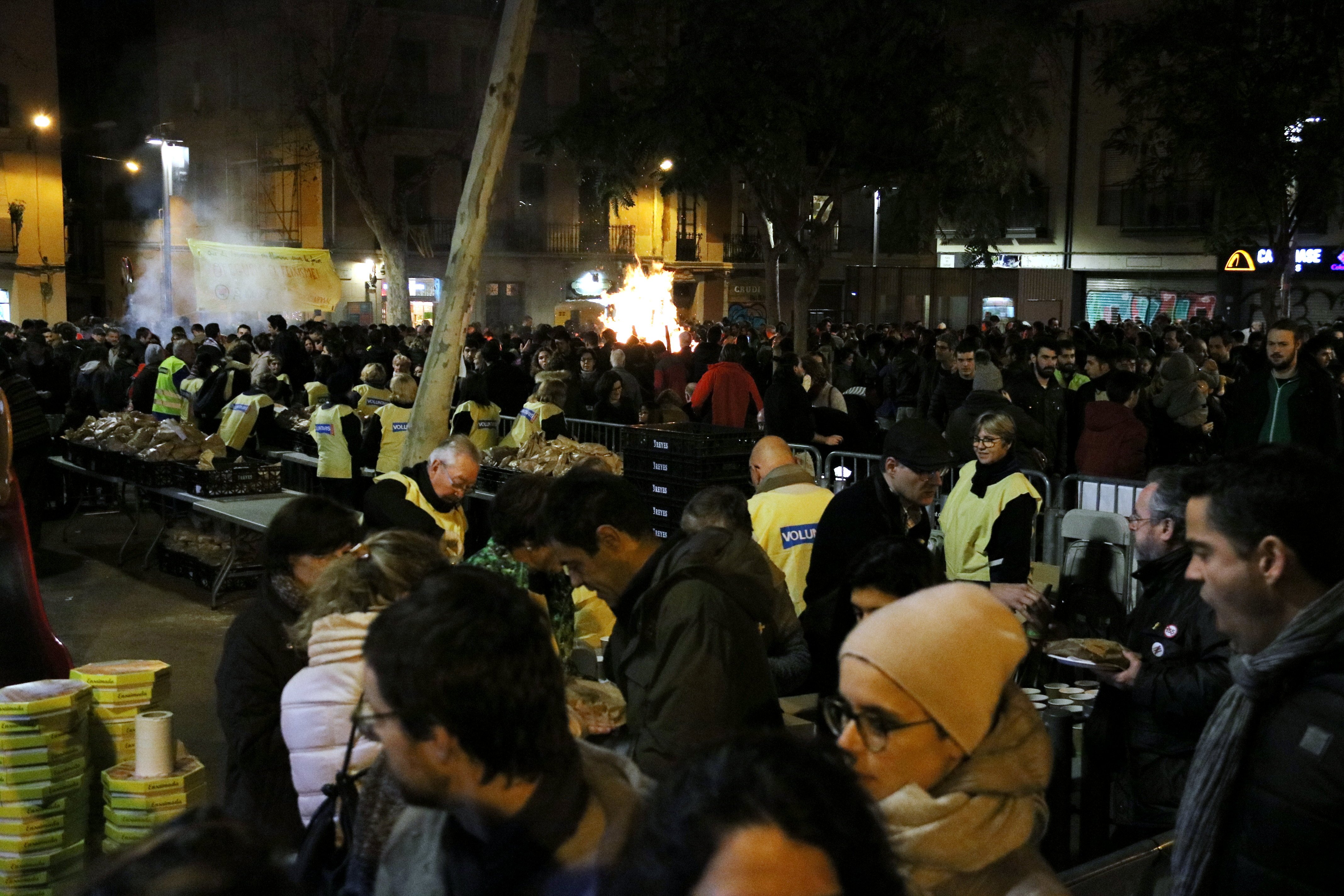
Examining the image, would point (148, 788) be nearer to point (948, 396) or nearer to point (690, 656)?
point (690, 656)

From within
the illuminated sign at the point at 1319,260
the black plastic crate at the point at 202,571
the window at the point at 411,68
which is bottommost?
the black plastic crate at the point at 202,571

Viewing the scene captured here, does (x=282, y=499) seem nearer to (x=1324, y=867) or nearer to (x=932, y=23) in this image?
(x=1324, y=867)

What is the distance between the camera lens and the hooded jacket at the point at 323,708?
3.27 m

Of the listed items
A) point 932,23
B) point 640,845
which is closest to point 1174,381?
point 932,23

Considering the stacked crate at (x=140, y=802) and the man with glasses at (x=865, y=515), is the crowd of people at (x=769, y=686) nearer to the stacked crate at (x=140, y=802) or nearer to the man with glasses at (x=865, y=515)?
the man with glasses at (x=865, y=515)

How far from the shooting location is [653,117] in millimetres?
18016

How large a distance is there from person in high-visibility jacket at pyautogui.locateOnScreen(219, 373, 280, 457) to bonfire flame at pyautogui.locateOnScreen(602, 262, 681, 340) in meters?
10.7

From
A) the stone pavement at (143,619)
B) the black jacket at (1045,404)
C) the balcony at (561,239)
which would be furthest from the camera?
the balcony at (561,239)

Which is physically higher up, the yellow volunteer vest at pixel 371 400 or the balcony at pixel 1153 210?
the balcony at pixel 1153 210

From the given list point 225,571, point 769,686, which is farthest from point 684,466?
point 769,686

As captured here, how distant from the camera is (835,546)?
546 cm

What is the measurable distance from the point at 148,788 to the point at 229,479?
19.2 feet

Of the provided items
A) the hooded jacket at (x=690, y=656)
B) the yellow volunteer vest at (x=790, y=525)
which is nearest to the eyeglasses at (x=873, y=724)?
the hooded jacket at (x=690, y=656)

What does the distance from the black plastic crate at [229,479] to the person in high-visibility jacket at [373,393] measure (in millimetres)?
1227
